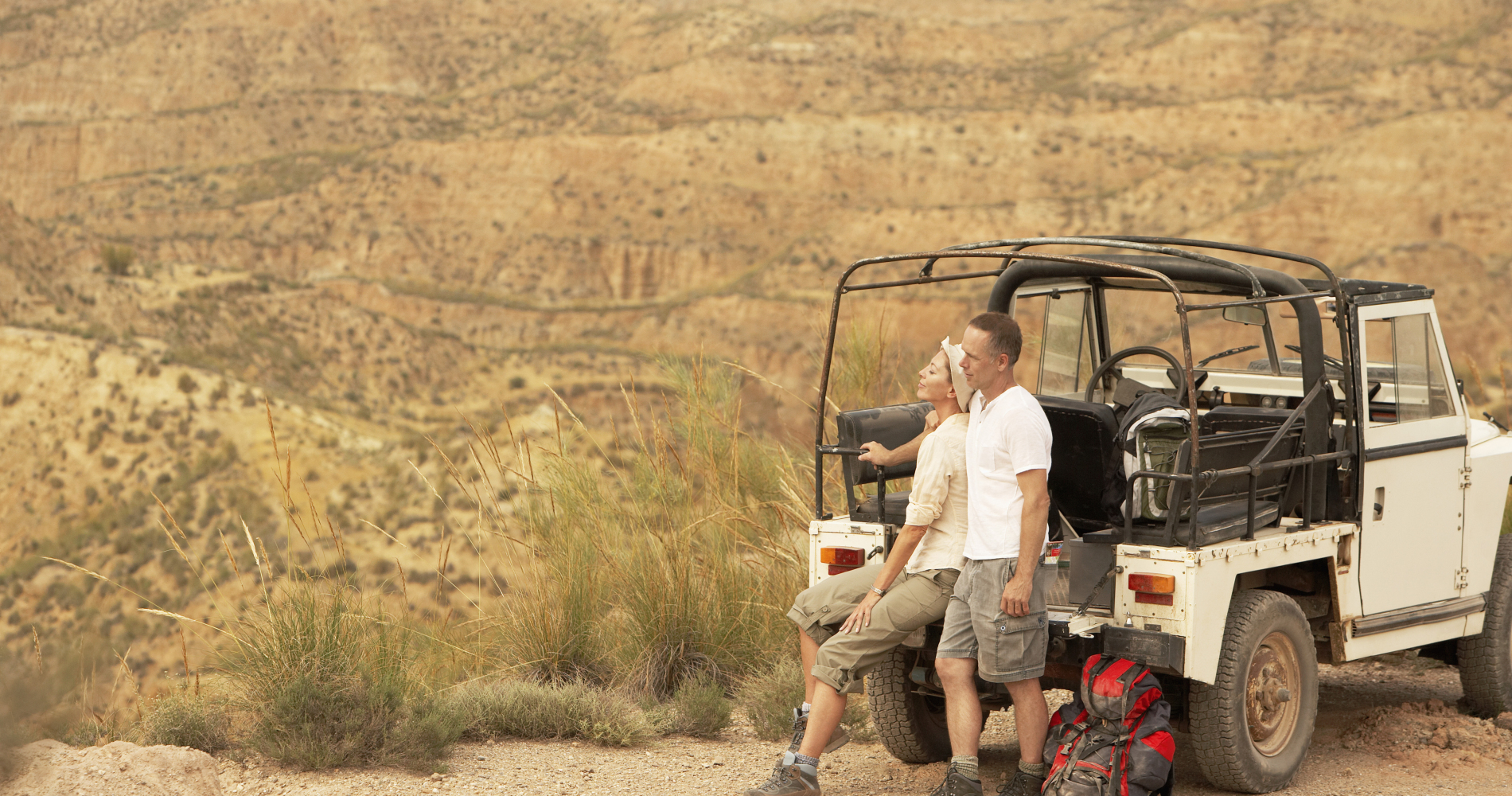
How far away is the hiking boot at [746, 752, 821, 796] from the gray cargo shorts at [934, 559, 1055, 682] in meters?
0.72

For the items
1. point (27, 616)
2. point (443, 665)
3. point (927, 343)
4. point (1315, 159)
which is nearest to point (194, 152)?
point (927, 343)

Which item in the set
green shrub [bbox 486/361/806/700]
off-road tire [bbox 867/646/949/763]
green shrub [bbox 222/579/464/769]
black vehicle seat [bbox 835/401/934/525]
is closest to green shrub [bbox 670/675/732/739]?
green shrub [bbox 486/361/806/700]

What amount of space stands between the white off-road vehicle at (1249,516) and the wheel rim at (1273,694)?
1cm

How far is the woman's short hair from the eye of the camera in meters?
4.59

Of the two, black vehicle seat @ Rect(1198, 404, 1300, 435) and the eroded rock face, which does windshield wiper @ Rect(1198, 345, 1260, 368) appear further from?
the eroded rock face

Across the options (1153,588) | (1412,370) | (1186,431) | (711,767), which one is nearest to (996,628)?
(1153,588)

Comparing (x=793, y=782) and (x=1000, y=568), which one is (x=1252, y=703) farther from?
(x=793, y=782)

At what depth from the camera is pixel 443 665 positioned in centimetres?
727

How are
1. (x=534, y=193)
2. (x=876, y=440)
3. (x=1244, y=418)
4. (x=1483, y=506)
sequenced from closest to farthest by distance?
1. (x=876, y=440)
2. (x=1244, y=418)
3. (x=1483, y=506)
4. (x=534, y=193)

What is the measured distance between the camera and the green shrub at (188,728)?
545 centimetres

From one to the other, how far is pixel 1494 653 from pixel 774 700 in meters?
3.72

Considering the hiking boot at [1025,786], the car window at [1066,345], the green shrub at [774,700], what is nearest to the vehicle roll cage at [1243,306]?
the car window at [1066,345]

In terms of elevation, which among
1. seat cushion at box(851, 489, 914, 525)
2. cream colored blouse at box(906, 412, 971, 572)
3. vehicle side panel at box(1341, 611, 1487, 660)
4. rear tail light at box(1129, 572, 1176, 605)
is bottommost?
vehicle side panel at box(1341, 611, 1487, 660)

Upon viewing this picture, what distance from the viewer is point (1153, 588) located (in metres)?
4.63
